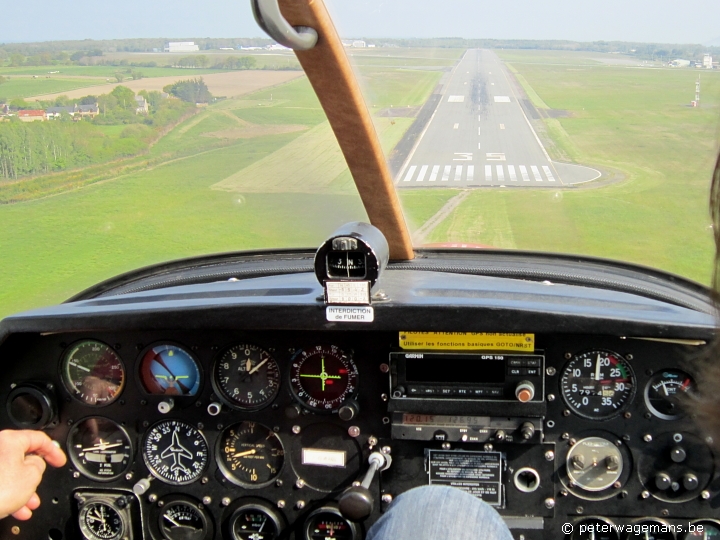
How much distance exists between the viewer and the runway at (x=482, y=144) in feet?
8.99

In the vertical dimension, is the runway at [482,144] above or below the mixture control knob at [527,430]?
above

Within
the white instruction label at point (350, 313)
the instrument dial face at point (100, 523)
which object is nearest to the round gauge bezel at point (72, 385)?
the instrument dial face at point (100, 523)

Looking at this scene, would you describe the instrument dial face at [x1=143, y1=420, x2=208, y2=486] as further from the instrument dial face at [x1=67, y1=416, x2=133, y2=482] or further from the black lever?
the black lever

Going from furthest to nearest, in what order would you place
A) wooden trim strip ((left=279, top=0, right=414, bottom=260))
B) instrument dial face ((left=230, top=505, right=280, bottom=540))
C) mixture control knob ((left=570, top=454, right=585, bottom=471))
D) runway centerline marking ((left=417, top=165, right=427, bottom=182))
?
1. instrument dial face ((left=230, top=505, right=280, bottom=540))
2. mixture control knob ((left=570, top=454, right=585, bottom=471))
3. runway centerline marking ((left=417, top=165, right=427, bottom=182))
4. wooden trim strip ((left=279, top=0, right=414, bottom=260))

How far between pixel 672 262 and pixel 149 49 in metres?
2.15

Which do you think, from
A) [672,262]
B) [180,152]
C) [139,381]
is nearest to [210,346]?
[139,381]

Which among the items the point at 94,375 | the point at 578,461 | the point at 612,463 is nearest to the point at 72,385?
the point at 94,375

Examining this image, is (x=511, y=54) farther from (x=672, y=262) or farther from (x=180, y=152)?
(x=180, y=152)

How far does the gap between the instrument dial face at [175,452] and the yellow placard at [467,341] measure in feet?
3.50

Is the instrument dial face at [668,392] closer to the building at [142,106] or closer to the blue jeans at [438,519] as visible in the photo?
the blue jeans at [438,519]

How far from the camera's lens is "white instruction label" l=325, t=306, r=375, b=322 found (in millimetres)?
2607

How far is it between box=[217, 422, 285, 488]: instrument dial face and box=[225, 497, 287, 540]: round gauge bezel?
0.08 m

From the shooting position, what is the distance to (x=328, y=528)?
10.7 ft

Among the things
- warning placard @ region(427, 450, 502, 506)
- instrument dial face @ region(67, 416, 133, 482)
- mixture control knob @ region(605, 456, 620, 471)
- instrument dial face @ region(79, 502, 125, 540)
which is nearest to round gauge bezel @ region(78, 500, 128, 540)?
instrument dial face @ region(79, 502, 125, 540)
